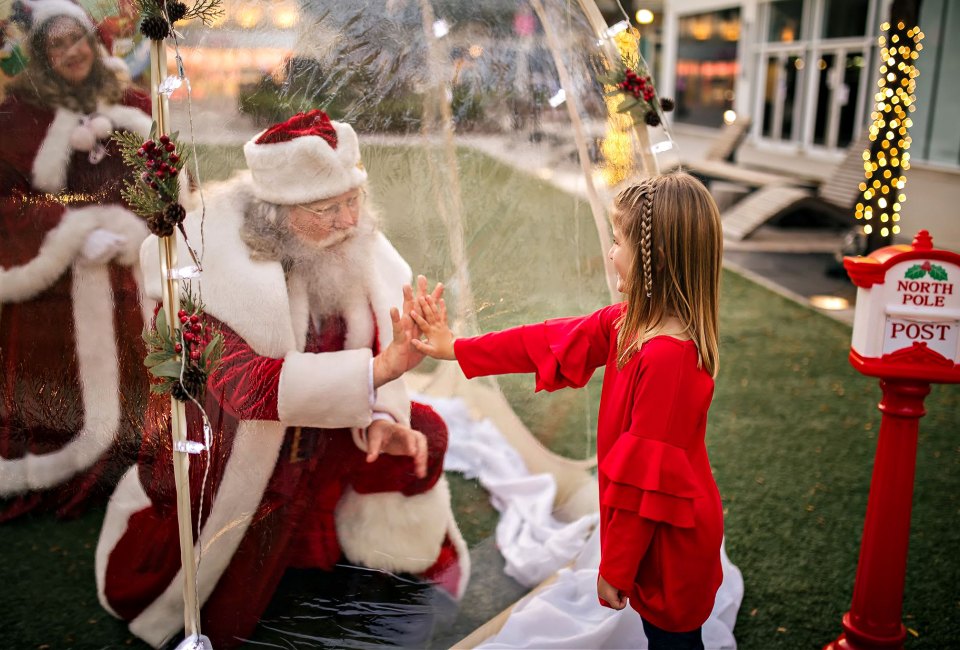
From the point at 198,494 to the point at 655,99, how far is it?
1958 mm

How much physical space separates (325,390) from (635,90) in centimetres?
147

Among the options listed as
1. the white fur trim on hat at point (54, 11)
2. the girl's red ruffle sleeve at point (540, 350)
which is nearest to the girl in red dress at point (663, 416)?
the girl's red ruffle sleeve at point (540, 350)

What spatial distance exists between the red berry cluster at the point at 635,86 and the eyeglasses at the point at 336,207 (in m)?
→ 1.05

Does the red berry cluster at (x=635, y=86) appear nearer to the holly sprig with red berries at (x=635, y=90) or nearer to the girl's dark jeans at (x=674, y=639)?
the holly sprig with red berries at (x=635, y=90)

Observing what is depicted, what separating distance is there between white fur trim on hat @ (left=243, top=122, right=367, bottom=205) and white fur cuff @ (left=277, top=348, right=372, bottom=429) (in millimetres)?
433

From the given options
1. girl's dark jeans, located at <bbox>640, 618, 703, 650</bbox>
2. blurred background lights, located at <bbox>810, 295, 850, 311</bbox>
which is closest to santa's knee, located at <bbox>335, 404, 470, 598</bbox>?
girl's dark jeans, located at <bbox>640, 618, 703, 650</bbox>

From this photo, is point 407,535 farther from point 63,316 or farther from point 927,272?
point 927,272

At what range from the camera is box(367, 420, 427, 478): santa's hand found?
246 centimetres

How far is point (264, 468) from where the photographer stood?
2.27m

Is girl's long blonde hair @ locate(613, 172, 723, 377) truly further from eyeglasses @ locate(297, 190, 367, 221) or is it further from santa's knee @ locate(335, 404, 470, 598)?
santa's knee @ locate(335, 404, 470, 598)

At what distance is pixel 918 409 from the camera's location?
2.43 meters

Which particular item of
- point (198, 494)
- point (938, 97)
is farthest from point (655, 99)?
point (938, 97)

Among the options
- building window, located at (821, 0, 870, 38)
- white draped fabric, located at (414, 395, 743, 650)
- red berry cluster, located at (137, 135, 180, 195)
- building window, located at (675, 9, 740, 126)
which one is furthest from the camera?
building window, located at (675, 9, 740, 126)

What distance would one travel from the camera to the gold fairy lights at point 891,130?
7492 mm
